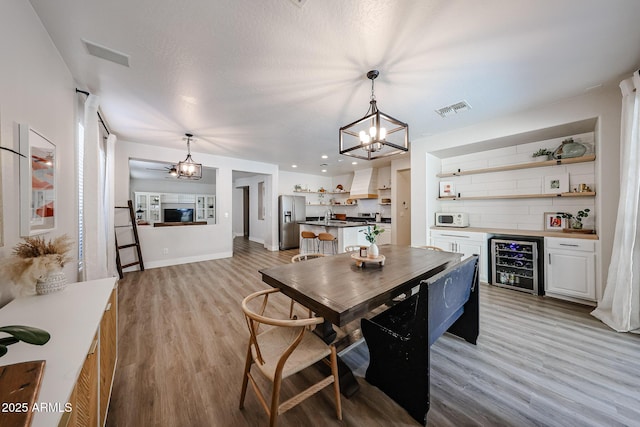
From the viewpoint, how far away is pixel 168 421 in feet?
4.51

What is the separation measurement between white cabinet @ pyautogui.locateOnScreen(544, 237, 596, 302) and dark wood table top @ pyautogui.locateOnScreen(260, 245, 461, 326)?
1803 millimetres

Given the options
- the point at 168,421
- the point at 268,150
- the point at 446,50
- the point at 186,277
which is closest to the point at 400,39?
the point at 446,50

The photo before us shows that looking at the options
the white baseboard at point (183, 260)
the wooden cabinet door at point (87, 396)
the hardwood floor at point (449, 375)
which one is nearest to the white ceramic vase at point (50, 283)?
the wooden cabinet door at point (87, 396)

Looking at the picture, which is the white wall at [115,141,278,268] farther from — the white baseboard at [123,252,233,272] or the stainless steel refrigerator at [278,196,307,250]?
the stainless steel refrigerator at [278,196,307,250]

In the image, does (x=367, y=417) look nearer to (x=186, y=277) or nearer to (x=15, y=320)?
(x=15, y=320)

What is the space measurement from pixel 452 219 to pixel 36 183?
17.3 feet

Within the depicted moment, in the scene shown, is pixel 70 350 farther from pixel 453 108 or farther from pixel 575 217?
pixel 575 217

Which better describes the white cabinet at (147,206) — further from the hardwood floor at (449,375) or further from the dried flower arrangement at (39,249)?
the dried flower arrangement at (39,249)

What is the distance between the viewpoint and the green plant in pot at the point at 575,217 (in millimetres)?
3181

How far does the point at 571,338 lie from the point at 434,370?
1.59 meters

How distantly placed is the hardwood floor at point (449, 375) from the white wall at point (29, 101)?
3.93 ft

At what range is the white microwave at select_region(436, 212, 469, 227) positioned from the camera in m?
4.09

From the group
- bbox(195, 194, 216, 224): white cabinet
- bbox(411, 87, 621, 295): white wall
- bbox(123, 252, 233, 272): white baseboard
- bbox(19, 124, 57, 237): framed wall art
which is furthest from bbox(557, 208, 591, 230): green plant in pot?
bbox(195, 194, 216, 224): white cabinet

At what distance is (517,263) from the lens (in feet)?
11.1
